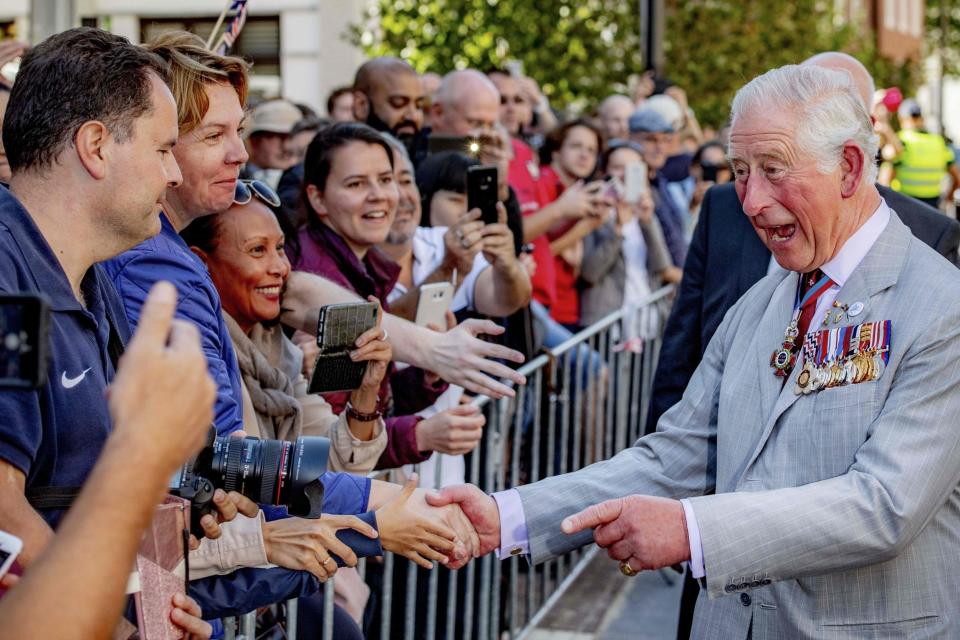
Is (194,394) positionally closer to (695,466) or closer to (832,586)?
(832,586)

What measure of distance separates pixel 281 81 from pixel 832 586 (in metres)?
13.9

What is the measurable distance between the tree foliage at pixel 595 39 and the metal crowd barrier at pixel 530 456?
10.7 ft

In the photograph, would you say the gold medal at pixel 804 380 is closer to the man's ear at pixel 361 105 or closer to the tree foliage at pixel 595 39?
the man's ear at pixel 361 105

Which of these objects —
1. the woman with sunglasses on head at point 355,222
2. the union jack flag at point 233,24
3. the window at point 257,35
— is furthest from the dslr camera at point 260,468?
the window at point 257,35

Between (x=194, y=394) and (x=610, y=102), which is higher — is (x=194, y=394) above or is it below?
below

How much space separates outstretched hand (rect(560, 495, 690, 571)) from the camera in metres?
3.07

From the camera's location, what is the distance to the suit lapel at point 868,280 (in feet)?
10.2

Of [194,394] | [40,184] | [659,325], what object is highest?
[40,184]

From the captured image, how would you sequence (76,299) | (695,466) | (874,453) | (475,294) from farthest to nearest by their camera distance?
(475,294), (695,466), (874,453), (76,299)

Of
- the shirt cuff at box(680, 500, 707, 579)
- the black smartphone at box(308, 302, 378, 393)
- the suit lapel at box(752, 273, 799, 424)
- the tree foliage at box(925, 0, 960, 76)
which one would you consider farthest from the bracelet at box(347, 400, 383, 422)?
the tree foliage at box(925, 0, 960, 76)

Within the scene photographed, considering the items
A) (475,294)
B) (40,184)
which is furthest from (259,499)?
(475,294)

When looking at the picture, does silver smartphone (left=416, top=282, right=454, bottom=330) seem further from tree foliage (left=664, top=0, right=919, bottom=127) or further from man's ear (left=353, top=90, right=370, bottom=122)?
tree foliage (left=664, top=0, right=919, bottom=127)

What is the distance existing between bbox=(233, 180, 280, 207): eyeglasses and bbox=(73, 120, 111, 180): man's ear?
136 centimetres

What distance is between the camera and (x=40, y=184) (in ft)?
8.51
